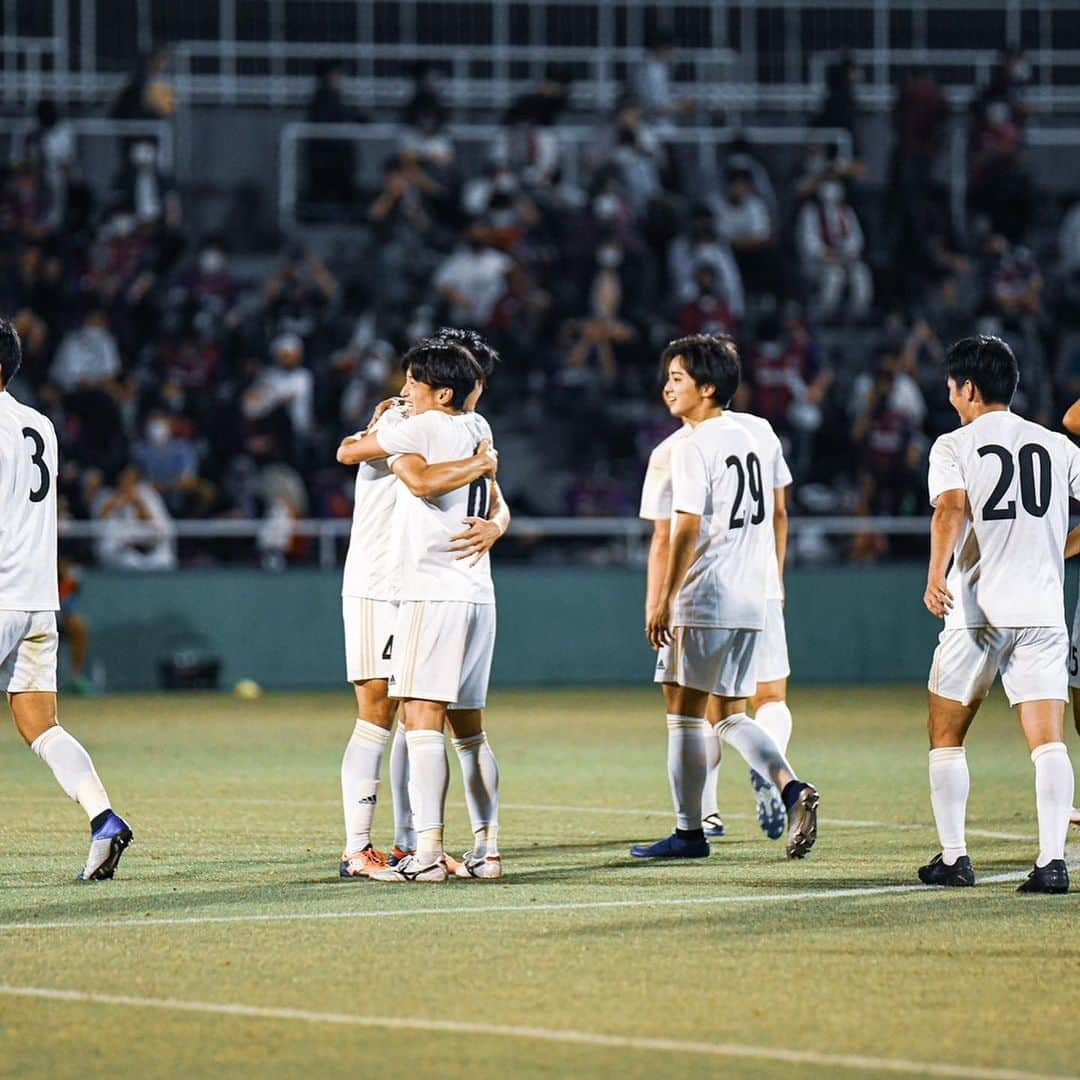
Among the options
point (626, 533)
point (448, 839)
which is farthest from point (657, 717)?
point (448, 839)

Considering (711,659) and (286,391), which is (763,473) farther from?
(286,391)

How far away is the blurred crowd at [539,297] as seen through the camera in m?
23.6

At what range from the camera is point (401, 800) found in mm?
9805

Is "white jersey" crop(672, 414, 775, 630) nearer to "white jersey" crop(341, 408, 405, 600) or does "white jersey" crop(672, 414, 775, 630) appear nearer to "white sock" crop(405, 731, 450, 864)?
"white jersey" crop(341, 408, 405, 600)

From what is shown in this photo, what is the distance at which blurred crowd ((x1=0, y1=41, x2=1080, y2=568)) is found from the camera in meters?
23.6

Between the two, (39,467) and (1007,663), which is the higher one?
(39,467)

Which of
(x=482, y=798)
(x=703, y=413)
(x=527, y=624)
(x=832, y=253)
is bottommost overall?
(x=527, y=624)

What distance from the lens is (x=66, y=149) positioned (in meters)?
26.3

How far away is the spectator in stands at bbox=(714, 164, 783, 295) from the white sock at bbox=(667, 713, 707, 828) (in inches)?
695

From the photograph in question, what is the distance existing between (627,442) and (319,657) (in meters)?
4.44

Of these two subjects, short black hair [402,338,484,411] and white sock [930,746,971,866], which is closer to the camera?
white sock [930,746,971,866]

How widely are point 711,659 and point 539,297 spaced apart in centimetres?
1626

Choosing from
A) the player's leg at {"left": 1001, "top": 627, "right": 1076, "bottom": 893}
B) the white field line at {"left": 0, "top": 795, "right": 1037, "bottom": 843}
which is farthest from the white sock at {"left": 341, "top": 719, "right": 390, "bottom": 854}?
the white field line at {"left": 0, "top": 795, "right": 1037, "bottom": 843}

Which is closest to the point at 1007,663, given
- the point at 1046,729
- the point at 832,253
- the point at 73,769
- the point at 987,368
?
the point at 1046,729
